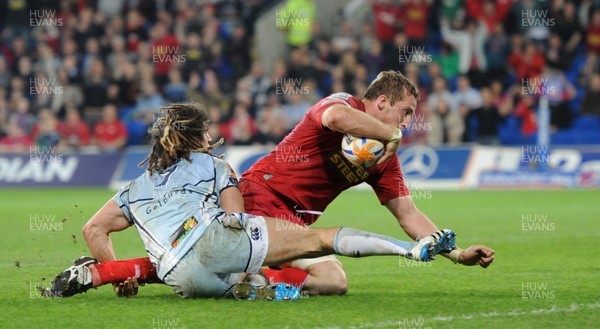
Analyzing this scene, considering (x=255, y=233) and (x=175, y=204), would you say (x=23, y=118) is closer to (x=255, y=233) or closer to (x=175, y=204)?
(x=175, y=204)

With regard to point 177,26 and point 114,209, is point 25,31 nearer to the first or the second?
point 177,26

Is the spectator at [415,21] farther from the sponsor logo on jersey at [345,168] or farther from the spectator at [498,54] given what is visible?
the sponsor logo on jersey at [345,168]

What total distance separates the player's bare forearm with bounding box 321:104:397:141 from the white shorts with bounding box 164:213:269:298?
0.74 meters

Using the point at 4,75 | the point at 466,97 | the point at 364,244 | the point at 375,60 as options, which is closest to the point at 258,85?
the point at 375,60

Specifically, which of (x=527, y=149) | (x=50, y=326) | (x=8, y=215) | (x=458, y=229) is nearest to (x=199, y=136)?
(x=50, y=326)

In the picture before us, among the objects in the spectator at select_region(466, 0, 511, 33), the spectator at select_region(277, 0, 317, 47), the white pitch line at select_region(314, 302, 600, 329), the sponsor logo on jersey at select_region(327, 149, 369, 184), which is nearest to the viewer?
the white pitch line at select_region(314, 302, 600, 329)

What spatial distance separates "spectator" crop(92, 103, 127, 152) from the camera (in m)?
20.5

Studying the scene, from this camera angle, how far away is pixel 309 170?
7.04m

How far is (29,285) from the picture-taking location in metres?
7.36

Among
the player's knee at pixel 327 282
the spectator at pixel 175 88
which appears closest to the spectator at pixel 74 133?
the spectator at pixel 175 88

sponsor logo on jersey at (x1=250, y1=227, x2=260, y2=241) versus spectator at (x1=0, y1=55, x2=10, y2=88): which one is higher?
spectator at (x1=0, y1=55, x2=10, y2=88)

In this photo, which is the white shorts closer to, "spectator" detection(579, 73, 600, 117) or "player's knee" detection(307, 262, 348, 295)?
"player's knee" detection(307, 262, 348, 295)

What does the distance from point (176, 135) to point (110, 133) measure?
561 inches

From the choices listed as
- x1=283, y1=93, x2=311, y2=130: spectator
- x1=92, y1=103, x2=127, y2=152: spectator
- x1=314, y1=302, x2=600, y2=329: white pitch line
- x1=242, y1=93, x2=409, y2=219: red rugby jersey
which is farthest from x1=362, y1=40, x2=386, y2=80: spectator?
x1=314, y1=302, x2=600, y2=329: white pitch line
